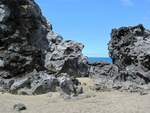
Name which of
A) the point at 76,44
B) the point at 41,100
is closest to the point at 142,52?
the point at 76,44

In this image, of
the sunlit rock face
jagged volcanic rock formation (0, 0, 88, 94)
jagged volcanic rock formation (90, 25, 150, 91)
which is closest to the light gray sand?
jagged volcanic rock formation (0, 0, 88, 94)

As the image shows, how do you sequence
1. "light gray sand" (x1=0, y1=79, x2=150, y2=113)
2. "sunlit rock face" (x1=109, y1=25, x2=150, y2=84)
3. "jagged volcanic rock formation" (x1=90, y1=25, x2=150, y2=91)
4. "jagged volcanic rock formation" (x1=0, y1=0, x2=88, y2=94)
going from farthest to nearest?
"sunlit rock face" (x1=109, y1=25, x2=150, y2=84) → "jagged volcanic rock formation" (x1=90, y1=25, x2=150, y2=91) → "jagged volcanic rock formation" (x1=0, y1=0, x2=88, y2=94) → "light gray sand" (x1=0, y1=79, x2=150, y2=113)

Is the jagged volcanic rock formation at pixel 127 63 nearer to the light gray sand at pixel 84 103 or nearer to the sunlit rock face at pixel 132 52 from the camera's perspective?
the sunlit rock face at pixel 132 52

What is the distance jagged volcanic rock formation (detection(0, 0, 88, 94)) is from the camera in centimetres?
1984

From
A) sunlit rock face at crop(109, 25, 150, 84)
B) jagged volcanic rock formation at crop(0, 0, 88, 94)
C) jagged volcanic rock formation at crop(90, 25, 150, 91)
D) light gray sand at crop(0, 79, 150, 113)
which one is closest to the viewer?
light gray sand at crop(0, 79, 150, 113)

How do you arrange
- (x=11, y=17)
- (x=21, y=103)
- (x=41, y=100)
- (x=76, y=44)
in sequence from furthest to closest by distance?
(x=76, y=44) → (x=11, y=17) → (x=41, y=100) → (x=21, y=103)

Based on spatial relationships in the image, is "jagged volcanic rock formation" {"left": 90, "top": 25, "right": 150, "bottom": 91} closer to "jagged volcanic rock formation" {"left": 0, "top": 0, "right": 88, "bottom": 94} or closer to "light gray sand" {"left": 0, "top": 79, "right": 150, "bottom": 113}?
"jagged volcanic rock formation" {"left": 0, "top": 0, "right": 88, "bottom": 94}

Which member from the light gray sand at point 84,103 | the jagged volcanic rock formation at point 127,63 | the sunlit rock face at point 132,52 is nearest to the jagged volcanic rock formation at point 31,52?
the light gray sand at point 84,103

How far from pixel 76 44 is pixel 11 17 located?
5517 mm

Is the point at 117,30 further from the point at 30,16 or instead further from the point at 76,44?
the point at 30,16

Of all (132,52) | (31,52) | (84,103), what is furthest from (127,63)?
(84,103)

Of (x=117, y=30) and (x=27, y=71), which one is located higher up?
(x=117, y=30)

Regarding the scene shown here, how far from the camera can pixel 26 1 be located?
79.0 ft

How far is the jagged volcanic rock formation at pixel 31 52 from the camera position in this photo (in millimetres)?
19844
